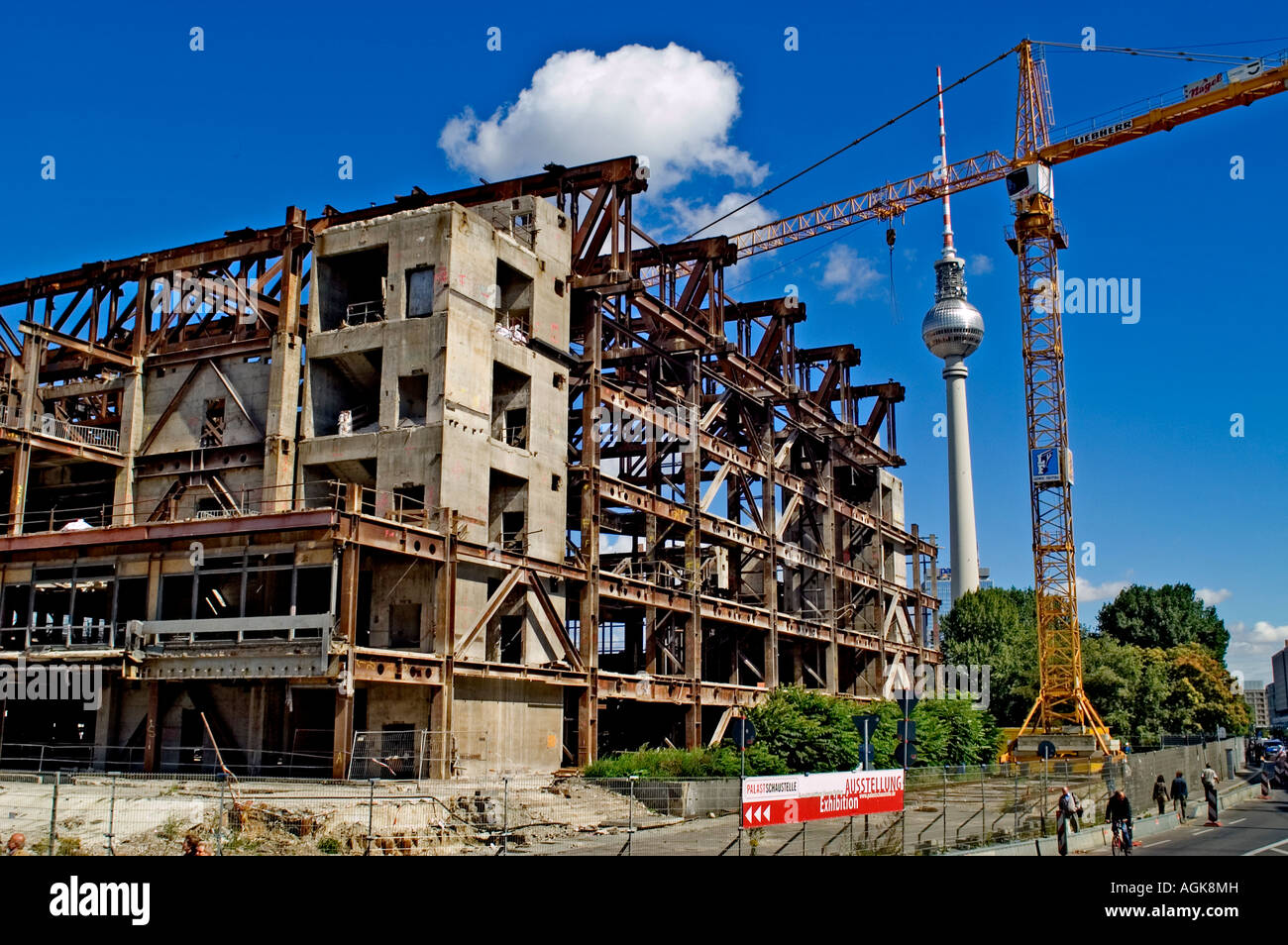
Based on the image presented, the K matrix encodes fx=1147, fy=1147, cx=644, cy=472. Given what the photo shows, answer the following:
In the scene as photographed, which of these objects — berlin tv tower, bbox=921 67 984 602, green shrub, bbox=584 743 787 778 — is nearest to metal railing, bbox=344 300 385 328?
green shrub, bbox=584 743 787 778

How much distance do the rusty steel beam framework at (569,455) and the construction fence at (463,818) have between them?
4.68m

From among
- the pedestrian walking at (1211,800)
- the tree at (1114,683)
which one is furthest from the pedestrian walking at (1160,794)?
the tree at (1114,683)

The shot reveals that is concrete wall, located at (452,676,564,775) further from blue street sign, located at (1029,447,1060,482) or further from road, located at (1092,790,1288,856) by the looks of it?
blue street sign, located at (1029,447,1060,482)

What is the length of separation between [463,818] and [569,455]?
24054 mm

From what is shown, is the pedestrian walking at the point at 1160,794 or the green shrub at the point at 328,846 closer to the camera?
the green shrub at the point at 328,846

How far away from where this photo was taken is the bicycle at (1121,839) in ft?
85.2

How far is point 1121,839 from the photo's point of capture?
2612cm

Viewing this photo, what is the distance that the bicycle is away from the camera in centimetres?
2597

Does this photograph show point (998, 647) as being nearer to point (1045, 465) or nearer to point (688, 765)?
point (1045, 465)

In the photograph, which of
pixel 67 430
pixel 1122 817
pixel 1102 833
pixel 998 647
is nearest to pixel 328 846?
pixel 1122 817

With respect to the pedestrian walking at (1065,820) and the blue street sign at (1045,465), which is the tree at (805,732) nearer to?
the pedestrian walking at (1065,820)

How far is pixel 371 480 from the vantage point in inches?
1575

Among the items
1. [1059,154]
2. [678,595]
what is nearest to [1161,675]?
[1059,154]
